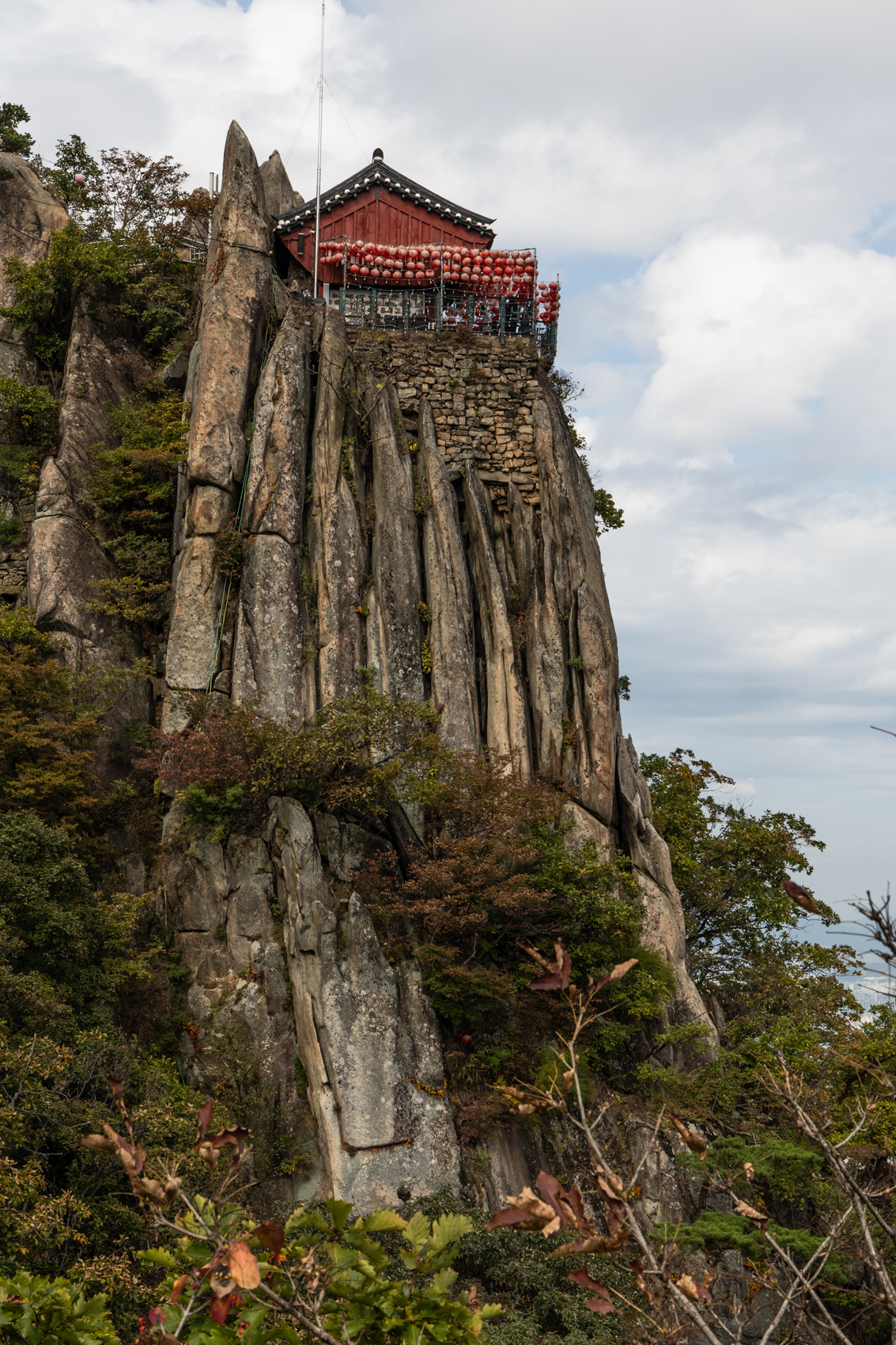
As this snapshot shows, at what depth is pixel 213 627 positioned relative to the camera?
72.6ft

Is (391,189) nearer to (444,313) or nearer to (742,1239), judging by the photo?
(444,313)

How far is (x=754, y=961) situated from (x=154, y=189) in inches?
1236

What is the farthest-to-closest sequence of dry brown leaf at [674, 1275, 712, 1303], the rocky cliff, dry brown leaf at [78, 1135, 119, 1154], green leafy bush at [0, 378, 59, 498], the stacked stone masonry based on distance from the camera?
1. green leafy bush at [0, 378, 59, 498]
2. the stacked stone masonry
3. the rocky cliff
4. dry brown leaf at [674, 1275, 712, 1303]
5. dry brown leaf at [78, 1135, 119, 1154]

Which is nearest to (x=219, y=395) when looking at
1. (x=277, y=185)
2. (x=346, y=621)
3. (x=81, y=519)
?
(x=81, y=519)

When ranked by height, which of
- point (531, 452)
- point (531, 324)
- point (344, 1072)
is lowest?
point (344, 1072)

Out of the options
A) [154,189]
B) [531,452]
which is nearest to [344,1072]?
[531,452]

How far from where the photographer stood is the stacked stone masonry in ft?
84.5

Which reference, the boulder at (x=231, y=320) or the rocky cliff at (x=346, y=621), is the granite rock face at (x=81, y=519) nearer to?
the rocky cliff at (x=346, y=621)

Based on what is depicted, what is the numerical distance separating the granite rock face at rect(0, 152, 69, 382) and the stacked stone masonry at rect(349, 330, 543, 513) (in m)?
12.9

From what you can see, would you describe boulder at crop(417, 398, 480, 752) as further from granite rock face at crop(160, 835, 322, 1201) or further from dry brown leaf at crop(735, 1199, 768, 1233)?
dry brown leaf at crop(735, 1199, 768, 1233)

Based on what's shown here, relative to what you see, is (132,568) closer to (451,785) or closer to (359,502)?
(359,502)

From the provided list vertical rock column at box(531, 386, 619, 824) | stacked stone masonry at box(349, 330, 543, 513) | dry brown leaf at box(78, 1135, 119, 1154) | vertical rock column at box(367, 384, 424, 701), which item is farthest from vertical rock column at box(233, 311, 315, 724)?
dry brown leaf at box(78, 1135, 119, 1154)

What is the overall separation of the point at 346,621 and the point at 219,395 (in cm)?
632

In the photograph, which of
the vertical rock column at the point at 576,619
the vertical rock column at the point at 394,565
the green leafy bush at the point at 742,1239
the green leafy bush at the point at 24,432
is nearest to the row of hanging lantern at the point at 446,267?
the vertical rock column at the point at 576,619
